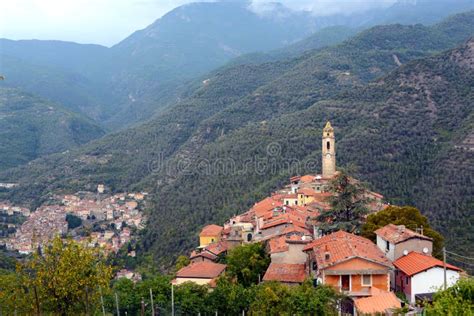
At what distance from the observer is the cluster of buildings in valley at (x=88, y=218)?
69.5 m

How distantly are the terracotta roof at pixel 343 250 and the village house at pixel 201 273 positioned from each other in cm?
653

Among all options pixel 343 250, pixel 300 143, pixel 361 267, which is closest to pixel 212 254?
pixel 343 250

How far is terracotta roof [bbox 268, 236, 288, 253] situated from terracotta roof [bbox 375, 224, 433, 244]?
3.91m

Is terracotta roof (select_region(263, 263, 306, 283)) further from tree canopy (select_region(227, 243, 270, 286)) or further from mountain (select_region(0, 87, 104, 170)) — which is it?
mountain (select_region(0, 87, 104, 170))

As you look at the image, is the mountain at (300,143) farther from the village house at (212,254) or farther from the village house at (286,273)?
the village house at (286,273)

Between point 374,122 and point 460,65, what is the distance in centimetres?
2024

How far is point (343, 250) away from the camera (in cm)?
1869

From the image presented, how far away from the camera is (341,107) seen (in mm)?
80250

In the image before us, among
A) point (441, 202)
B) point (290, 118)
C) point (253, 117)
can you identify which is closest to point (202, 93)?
point (253, 117)

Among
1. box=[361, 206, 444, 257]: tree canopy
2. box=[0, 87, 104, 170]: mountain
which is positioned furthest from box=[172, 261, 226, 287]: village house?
box=[0, 87, 104, 170]: mountain

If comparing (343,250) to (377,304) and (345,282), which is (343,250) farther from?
(377,304)

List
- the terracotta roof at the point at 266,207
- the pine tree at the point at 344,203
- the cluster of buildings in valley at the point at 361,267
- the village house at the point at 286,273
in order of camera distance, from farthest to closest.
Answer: the terracotta roof at the point at 266,207 < the pine tree at the point at 344,203 < the village house at the point at 286,273 < the cluster of buildings in valley at the point at 361,267

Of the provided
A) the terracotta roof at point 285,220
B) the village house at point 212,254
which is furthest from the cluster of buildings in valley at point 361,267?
the village house at point 212,254

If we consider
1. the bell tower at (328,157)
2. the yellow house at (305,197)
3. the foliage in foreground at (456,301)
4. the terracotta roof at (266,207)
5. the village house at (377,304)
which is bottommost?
the village house at (377,304)
